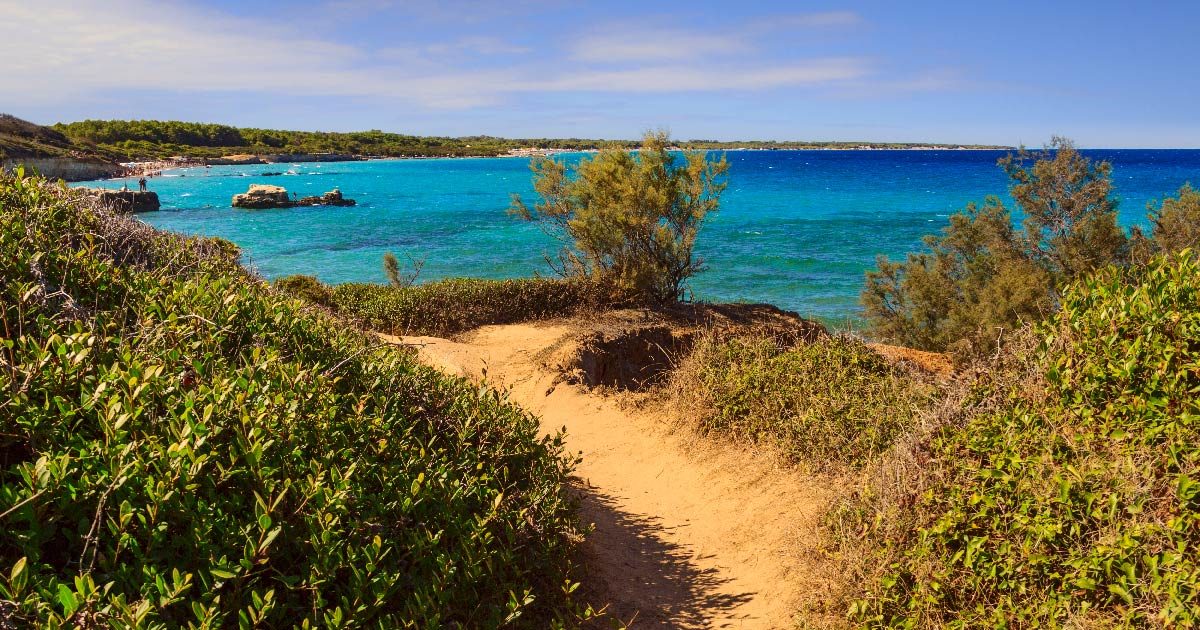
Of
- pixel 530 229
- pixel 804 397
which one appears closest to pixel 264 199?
pixel 530 229

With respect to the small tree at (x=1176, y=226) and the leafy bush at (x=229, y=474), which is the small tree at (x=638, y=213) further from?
the leafy bush at (x=229, y=474)

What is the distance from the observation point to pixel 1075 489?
13.2 ft

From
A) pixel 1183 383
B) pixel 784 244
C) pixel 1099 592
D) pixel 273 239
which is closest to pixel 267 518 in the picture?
pixel 1099 592

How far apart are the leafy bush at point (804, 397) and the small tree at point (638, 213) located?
758 centimetres

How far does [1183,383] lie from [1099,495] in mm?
1001

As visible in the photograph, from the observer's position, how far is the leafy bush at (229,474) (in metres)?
2.78

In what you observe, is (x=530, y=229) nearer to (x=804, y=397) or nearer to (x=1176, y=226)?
(x=1176, y=226)

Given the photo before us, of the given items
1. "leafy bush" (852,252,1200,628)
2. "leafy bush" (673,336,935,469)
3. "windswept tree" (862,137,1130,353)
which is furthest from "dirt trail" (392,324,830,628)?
"windswept tree" (862,137,1130,353)

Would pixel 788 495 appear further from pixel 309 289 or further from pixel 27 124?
pixel 27 124

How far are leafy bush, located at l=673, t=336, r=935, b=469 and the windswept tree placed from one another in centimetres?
946

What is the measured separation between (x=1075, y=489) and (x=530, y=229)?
42005mm

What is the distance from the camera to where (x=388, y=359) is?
5.41 meters

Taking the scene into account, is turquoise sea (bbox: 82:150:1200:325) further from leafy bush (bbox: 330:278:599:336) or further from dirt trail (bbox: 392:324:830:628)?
dirt trail (bbox: 392:324:830:628)

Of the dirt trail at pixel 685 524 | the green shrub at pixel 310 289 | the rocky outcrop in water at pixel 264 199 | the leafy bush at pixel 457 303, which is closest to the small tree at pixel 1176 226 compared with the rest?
the leafy bush at pixel 457 303
